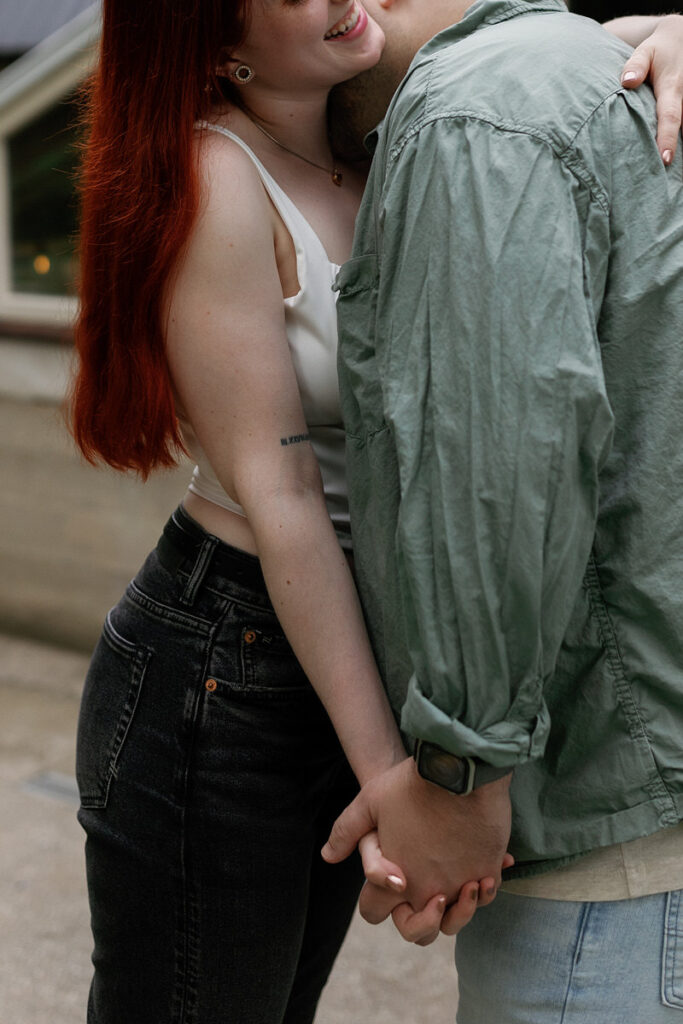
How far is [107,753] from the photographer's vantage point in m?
1.53

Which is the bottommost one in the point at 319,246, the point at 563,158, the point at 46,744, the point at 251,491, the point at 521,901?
the point at 46,744

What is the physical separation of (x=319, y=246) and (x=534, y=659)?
648 mm

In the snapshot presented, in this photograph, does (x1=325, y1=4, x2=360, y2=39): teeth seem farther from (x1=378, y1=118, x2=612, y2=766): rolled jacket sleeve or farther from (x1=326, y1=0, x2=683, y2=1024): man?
(x1=378, y1=118, x2=612, y2=766): rolled jacket sleeve

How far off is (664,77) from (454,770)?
27.9 inches

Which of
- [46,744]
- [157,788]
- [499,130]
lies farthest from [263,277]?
[46,744]

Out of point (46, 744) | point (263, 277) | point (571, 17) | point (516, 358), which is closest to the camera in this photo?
point (516, 358)

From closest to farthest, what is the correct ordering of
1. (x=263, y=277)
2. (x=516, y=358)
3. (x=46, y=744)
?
1. (x=516, y=358)
2. (x=263, y=277)
3. (x=46, y=744)

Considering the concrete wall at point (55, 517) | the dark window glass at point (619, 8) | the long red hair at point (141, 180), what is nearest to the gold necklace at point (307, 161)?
the long red hair at point (141, 180)

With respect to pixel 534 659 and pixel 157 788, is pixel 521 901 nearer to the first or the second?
pixel 534 659

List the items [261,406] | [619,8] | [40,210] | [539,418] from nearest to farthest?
[539,418] < [261,406] < [619,8] < [40,210]

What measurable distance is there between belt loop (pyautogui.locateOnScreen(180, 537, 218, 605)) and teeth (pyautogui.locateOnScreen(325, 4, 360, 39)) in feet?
2.14

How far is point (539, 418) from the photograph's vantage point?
3.23 ft

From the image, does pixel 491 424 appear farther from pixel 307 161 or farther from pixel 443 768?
pixel 307 161

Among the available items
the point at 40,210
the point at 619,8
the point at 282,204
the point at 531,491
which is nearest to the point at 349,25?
the point at 282,204
